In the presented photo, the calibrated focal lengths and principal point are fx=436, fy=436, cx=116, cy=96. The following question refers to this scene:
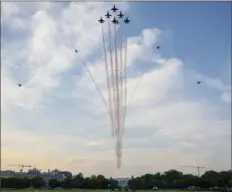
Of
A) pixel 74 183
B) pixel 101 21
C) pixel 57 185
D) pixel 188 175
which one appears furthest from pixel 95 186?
pixel 101 21

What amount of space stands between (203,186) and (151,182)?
2714 cm

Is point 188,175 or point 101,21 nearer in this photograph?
point 101,21

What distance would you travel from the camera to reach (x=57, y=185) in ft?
640

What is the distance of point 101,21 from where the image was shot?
49.8 m

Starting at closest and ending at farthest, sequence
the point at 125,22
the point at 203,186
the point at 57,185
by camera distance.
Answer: the point at 125,22
the point at 203,186
the point at 57,185

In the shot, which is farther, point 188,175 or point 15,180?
point 188,175

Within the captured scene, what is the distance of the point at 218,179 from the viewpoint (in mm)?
180250

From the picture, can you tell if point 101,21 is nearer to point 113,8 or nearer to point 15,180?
point 113,8

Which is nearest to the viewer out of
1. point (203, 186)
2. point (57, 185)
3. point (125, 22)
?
point (125, 22)

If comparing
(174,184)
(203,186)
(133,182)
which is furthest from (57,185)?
(203,186)

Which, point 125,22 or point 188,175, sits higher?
point 125,22

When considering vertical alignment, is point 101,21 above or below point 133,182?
above

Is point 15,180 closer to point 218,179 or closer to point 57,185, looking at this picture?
point 57,185

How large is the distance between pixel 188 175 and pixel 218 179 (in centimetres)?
1830
